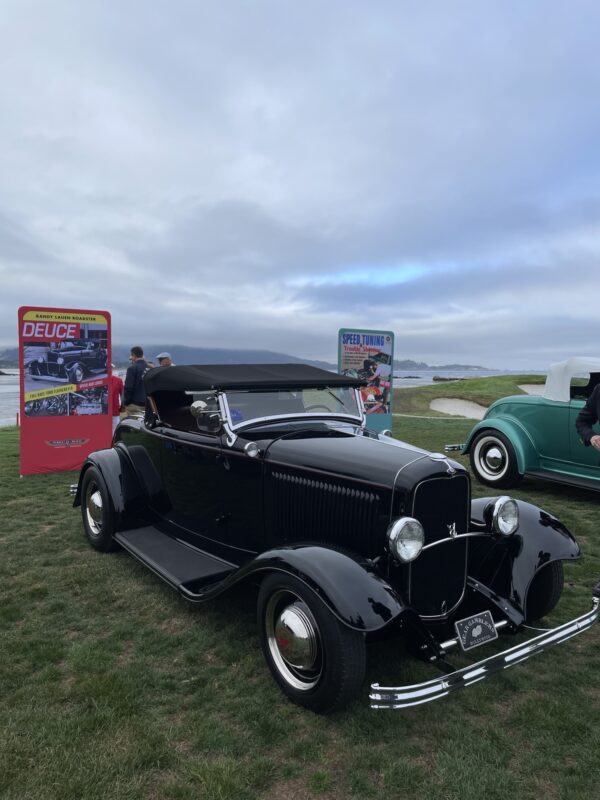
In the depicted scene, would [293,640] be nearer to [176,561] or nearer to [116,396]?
[176,561]

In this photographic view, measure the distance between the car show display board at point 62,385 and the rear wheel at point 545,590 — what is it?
7824 mm

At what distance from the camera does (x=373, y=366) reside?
501 inches

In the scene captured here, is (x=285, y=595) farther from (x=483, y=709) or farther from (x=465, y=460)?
(x=465, y=460)

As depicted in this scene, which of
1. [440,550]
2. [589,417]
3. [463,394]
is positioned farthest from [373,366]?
[463,394]

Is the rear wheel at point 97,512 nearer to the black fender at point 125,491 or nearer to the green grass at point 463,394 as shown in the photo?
the black fender at point 125,491

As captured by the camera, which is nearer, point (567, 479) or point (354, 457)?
point (354, 457)

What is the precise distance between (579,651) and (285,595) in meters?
2.12

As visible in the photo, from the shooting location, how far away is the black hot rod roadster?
112 inches

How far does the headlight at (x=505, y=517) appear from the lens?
3.56 meters

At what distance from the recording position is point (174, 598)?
4.29 m

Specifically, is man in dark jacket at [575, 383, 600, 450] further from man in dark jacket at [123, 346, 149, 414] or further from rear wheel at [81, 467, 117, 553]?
man in dark jacket at [123, 346, 149, 414]

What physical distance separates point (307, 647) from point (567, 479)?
561 cm

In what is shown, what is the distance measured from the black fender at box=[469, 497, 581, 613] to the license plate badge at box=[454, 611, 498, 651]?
0.36 metres

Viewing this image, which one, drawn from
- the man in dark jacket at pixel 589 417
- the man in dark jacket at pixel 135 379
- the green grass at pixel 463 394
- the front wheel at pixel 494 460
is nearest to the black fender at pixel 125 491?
the man in dark jacket at pixel 589 417
